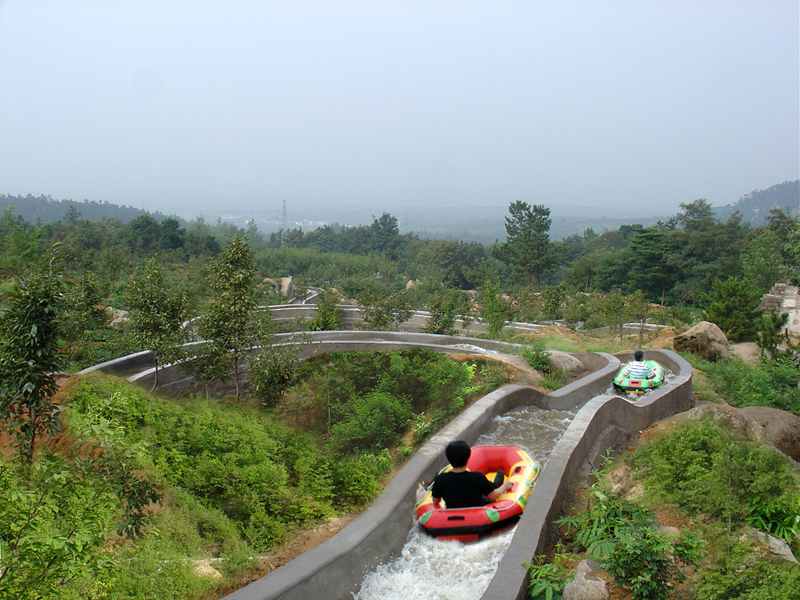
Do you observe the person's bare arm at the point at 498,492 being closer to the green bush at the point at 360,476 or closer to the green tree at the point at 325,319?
the green bush at the point at 360,476

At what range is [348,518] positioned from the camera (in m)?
6.68

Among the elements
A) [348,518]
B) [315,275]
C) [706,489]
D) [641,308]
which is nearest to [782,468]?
[706,489]

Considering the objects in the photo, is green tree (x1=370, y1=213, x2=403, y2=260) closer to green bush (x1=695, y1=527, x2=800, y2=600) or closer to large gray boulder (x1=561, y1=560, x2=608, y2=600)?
large gray boulder (x1=561, y1=560, x2=608, y2=600)

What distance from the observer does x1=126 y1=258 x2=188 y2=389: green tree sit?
504 inches

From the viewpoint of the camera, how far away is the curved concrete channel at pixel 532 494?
4986 millimetres

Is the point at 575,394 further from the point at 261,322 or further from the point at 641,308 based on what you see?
the point at 641,308

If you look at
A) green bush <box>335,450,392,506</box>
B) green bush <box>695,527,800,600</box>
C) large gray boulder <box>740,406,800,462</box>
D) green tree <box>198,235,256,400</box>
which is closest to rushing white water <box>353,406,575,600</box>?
green bush <box>335,450,392,506</box>

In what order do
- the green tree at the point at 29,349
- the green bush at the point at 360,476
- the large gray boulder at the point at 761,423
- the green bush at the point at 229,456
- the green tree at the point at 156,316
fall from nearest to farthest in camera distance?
1. the green tree at the point at 29,349
2. the green bush at the point at 229,456
3. the green bush at the point at 360,476
4. the large gray boulder at the point at 761,423
5. the green tree at the point at 156,316

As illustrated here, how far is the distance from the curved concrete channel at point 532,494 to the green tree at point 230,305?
5.82 m

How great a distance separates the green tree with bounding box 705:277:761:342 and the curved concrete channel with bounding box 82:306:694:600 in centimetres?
861

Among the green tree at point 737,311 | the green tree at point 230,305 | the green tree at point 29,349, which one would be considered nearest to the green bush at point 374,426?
the green tree at point 230,305

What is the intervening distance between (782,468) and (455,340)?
12.7 metres

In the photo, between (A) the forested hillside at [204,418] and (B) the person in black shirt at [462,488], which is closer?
(A) the forested hillside at [204,418]

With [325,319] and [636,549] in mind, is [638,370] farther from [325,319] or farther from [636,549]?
[325,319]
